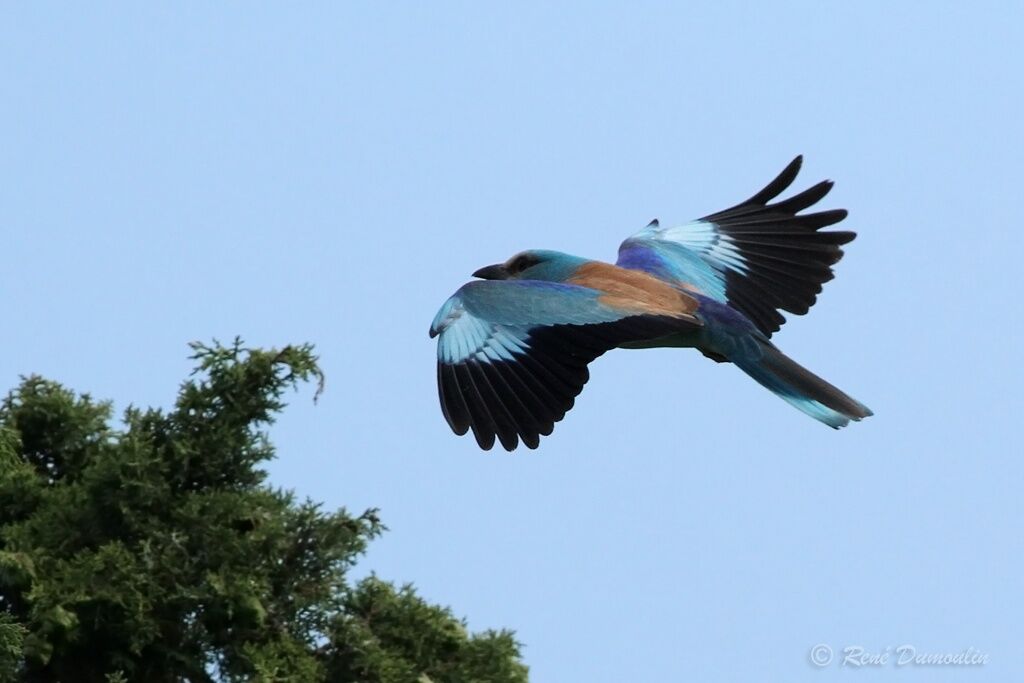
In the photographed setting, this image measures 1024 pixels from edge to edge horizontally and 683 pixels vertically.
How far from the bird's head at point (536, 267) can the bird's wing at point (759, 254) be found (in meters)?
0.62

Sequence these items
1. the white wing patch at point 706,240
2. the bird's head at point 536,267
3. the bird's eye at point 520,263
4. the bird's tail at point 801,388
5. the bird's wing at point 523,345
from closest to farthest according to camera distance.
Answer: the bird's wing at point 523,345 < the bird's tail at point 801,388 < the bird's head at point 536,267 < the bird's eye at point 520,263 < the white wing patch at point 706,240

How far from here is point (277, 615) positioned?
19.6ft

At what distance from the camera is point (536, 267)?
8273mm

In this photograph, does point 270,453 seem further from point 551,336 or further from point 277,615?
point 551,336

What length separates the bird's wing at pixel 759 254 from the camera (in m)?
8.67

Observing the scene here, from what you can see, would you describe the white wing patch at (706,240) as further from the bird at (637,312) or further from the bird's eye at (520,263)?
the bird's eye at (520,263)

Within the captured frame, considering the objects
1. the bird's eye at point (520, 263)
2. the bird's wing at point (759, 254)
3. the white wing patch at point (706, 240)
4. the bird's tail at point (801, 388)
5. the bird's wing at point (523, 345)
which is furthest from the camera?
the white wing patch at point (706, 240)

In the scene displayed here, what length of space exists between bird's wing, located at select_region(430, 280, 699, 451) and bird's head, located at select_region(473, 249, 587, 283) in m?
0.73

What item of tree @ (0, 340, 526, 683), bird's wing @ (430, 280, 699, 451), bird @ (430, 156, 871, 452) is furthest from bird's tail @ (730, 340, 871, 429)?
tree @ (0, 340, 526, 683)

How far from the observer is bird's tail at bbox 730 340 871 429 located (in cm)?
734

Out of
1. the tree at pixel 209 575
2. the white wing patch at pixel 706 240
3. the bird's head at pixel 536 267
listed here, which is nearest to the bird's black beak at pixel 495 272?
the bird's head at pixel 536 267

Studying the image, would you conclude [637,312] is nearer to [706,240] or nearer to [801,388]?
[801,388]

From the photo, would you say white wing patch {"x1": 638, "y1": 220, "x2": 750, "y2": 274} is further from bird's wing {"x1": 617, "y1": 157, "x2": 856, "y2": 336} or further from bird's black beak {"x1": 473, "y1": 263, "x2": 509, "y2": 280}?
bird's black beak {"x1": 473, "y1": 263, "x2": 509, "y2": 280}

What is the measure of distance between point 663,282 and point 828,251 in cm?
123
